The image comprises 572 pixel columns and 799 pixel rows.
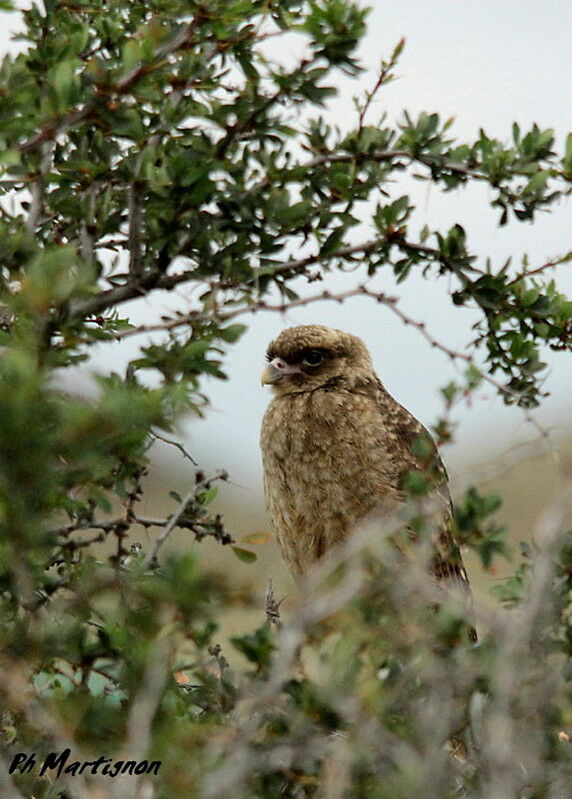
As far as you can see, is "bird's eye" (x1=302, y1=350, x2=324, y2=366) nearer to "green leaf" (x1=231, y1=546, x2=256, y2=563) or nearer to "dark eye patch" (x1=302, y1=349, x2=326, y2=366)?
"dark eye patch" (x1=302, y1=349, x2=326, y2=366)

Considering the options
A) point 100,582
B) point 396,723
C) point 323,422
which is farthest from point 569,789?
point 323,422

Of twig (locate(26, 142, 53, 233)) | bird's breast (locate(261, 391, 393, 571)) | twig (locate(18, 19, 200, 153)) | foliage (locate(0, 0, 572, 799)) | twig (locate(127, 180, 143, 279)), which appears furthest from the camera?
bird's breast (locate(261, 391, 393, 571))

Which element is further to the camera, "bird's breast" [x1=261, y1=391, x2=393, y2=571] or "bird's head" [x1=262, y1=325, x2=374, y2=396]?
"bird's head" [x1=262, y1=325, x2=374, y2=396]

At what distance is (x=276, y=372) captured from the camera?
6.11 m

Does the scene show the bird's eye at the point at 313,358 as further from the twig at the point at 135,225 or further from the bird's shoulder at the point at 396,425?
the twig at the point at 135,225

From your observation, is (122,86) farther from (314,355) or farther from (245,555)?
(314,355)

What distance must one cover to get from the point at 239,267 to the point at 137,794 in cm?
165

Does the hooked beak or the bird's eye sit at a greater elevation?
the bird's eye

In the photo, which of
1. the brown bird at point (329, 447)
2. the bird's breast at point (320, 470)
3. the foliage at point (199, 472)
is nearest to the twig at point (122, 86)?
the foliage at point (199, 472)

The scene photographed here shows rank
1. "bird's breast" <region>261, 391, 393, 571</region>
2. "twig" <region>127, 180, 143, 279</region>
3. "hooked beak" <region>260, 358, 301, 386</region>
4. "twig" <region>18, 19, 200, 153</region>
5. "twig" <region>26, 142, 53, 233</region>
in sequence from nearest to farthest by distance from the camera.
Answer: "twig" <region>18, 19, 200, 153</region>, "twig" <region>26, 142, 53, 233</region>, "twig" <region>127, 180, 143, 279</region>, "bird's breast" <region>261, 391, 393, 571</region>, "hooked beak" <region>260, 358, 301, 386</region>

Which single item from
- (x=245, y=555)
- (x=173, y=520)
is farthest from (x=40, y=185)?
(x=245, y=555)

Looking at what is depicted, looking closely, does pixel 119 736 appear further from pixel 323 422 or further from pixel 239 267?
pixel 323 422

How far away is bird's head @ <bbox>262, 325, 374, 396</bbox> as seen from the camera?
6078mm

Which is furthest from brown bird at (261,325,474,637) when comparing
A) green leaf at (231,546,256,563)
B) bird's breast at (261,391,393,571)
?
green leaf at (231,546,256,563)
